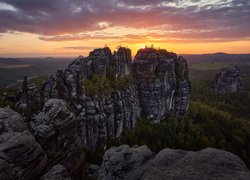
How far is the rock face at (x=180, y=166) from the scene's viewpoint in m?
20.8

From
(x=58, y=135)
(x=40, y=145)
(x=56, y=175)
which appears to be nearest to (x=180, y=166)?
(x=56, y=175)

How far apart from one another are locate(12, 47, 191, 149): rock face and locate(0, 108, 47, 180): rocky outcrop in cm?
776

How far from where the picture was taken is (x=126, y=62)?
116m

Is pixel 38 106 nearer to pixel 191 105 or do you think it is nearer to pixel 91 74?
pixel 91 74

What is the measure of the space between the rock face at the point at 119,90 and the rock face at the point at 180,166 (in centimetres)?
2301

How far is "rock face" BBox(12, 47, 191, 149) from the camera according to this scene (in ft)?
245

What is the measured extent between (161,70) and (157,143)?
36658mm

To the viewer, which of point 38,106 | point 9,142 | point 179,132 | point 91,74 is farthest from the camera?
point 179,132

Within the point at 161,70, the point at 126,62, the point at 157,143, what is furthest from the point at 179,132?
the point at 126,62

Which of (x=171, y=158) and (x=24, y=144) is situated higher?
(x=171, y=158)

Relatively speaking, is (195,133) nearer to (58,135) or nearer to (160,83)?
(160,83)

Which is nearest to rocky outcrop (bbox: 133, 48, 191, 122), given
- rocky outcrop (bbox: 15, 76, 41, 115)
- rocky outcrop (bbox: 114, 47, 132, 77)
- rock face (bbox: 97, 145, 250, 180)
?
rocky outcrop (bbox: 114, 47, 132, 77)

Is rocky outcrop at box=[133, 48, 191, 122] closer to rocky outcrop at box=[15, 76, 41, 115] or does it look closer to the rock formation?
rocky outcrop at box=[15, 76, 41, 115]

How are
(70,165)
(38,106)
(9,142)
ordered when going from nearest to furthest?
(9,142), (70,165), (38,106)
